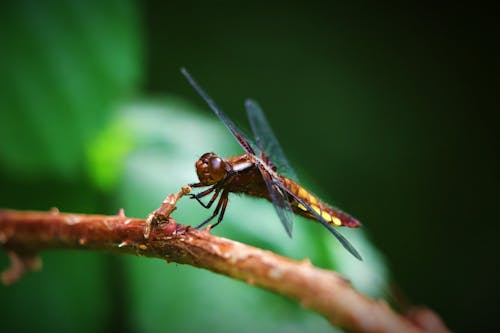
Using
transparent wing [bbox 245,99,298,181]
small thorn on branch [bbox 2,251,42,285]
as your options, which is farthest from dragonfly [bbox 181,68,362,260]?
small thorn on branch [bbox 2,251,42,285]

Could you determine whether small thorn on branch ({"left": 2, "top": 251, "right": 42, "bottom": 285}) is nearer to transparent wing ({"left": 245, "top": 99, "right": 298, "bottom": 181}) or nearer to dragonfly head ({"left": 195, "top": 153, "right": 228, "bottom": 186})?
dragonfly head ({"left": 195, "top": 153, "right": 228, "bottom": 186})

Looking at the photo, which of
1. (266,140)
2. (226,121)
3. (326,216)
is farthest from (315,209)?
(266,140)

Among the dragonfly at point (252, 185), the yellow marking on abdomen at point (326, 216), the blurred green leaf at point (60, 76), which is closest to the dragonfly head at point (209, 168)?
the dragonfly at point (252, 185)

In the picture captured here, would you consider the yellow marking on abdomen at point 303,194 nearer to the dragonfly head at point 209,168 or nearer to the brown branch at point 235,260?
the dragonfly head at point 209,168

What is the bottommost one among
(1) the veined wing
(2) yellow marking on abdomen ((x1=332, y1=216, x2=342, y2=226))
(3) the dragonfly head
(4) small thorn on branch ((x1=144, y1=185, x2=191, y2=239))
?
(4) small thorn on branch ((x1=144, y1=185, x2=191, y2=239))

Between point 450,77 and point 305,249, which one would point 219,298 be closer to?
point 305,249

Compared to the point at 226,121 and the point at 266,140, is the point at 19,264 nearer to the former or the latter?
the point at 226,121
